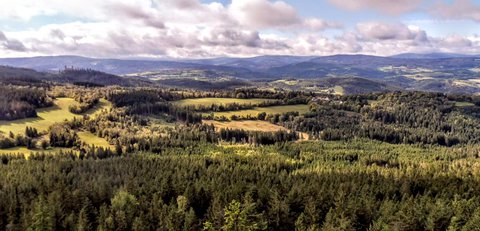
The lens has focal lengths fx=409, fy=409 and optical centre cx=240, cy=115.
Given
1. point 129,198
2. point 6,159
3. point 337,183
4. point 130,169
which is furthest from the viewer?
point 6,159

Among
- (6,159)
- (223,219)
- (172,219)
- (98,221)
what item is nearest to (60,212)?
(98,221)

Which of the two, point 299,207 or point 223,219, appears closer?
point 223,219

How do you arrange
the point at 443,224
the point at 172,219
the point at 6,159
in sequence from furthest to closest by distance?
the point at 6,159 < the point at 443,224 < the point at 172,219

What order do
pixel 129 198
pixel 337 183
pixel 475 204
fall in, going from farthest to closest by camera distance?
pixel 337 183
pixel 475 204
pixel 129 198

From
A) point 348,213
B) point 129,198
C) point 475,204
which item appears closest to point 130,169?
point 129,198

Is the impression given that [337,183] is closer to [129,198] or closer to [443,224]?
[443,224]

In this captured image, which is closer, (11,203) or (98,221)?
(98,221)

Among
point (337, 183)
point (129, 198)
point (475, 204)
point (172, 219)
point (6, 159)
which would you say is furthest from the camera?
point (6, 159)

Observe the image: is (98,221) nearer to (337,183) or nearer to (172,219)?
(172,219)

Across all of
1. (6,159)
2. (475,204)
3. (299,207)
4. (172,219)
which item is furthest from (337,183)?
(6,159)
